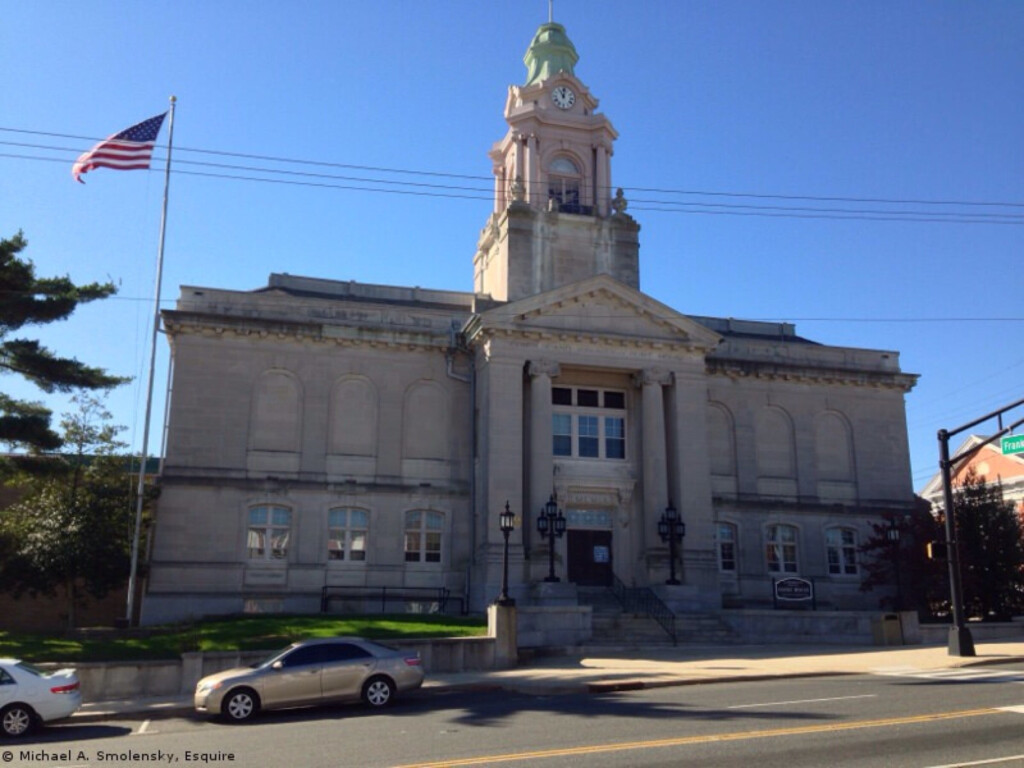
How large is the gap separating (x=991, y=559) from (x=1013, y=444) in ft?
48.3

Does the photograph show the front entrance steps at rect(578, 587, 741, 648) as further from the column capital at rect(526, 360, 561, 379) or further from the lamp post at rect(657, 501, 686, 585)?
the column capital at rect(526, 360, 561, 379)

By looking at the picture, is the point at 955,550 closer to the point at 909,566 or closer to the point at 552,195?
the point at 909,566

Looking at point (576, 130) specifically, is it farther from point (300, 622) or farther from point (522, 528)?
point (300, 622)

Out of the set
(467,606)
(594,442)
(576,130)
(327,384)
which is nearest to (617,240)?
(576,130)

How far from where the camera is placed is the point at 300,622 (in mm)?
29391

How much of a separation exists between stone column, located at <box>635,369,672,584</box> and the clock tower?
6.71 m

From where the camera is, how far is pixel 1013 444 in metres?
24.2

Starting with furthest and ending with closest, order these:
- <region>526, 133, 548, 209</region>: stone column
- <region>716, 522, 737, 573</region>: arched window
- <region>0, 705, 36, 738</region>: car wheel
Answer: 1. <region>526, 133, 548, 209</region>: stone column
2. <region>716, 522, 737, 573</region>: arched window
3. <region>0, 705, 36, 738</region>: car wheel

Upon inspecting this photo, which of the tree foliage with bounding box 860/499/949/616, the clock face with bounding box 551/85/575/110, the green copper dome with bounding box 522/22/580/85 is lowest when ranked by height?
the tree foliage with bounding box 860/499/949/616

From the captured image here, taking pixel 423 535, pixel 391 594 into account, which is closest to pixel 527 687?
pixel 391 594

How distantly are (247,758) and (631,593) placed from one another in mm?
24274

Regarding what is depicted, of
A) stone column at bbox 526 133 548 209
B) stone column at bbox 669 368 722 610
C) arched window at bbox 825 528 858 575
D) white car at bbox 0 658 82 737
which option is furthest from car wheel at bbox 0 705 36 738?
arched window at bbox 825 528 858 575

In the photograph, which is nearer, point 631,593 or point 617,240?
point 631,593

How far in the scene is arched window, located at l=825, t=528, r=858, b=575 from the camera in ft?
139
